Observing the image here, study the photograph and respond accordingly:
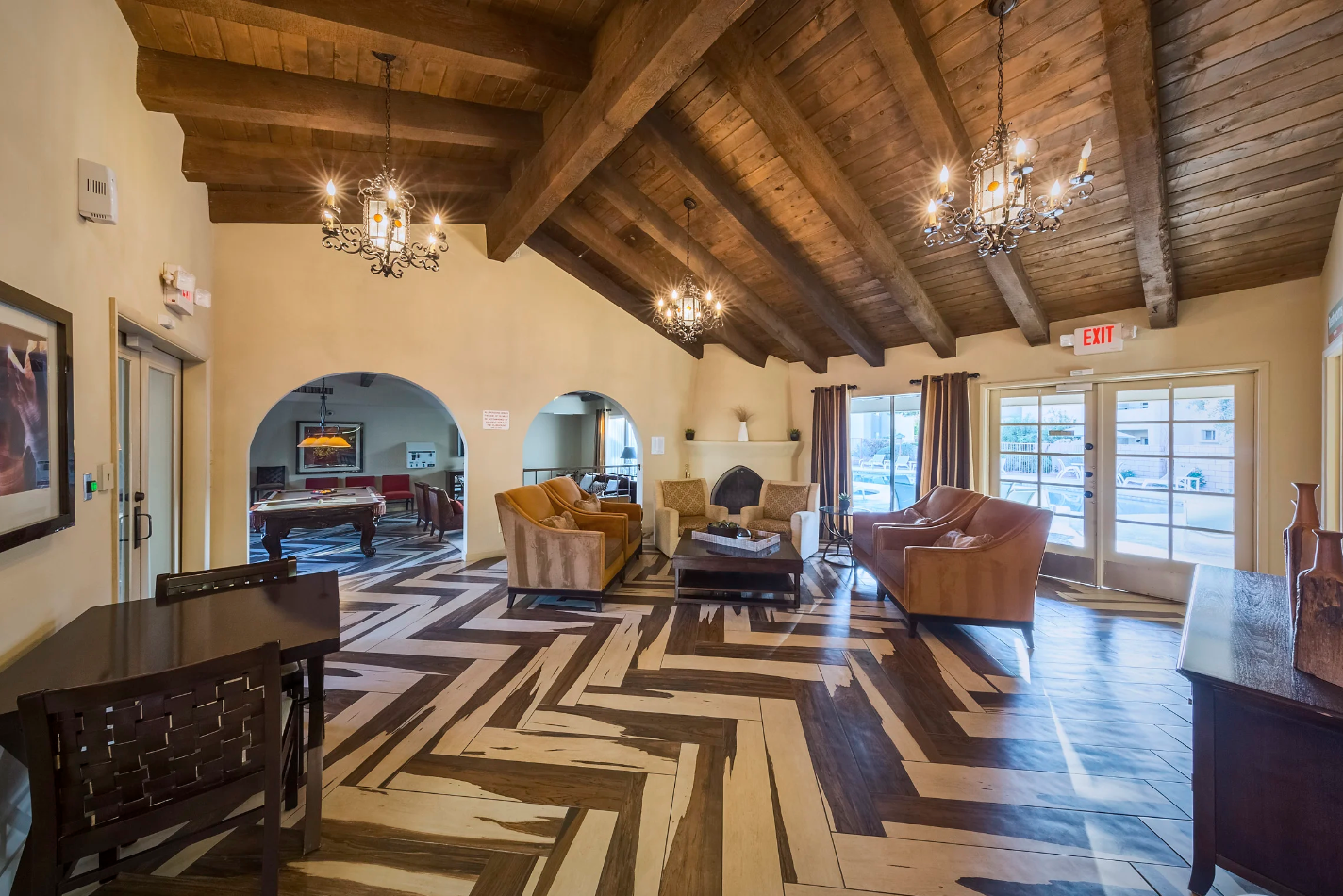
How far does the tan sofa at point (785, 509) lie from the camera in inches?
209

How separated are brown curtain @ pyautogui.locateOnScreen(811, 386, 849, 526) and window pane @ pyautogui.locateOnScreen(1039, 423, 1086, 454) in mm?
2059

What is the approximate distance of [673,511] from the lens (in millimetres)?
5496

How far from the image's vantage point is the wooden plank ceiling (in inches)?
98.7

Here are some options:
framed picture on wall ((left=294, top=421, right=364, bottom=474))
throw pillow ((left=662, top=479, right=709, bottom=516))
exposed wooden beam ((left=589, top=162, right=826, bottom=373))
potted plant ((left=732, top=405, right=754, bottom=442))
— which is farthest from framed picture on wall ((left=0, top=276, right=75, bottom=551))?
framed picture on wall ((left=294, top=421, right=364, bottom=474))

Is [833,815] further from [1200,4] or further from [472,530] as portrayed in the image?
[472,530]

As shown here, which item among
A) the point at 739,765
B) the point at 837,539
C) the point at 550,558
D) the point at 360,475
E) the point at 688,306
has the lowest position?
the point at 739,765

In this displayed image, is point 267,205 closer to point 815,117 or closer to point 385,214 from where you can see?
point 385,214

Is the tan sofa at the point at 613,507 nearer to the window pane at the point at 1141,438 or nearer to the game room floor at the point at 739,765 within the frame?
the game room floor at the point at 739,765

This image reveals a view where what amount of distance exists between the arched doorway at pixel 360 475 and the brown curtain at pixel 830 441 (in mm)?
4404

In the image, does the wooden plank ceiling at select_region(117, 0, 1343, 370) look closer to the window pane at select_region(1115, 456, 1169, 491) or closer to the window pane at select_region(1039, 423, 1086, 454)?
the window pane at select_region(1039, 423, 1086, 454)

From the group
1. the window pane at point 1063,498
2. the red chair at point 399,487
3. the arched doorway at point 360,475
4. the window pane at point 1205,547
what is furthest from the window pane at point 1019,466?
the red chair at point 399,487

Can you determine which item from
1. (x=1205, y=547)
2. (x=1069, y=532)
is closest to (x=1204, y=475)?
(x=1205, y=547)

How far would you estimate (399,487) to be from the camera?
29.4 ft

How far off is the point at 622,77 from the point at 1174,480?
536 centimetres
